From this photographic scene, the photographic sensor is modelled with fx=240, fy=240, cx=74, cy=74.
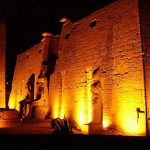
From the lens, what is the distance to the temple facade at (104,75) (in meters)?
9.77

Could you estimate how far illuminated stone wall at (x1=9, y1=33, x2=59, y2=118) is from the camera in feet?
56.3

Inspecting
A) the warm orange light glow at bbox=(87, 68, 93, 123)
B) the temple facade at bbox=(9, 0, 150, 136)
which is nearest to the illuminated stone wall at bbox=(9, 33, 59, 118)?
the temple facade at bbox=(9, 0, 150, 136)

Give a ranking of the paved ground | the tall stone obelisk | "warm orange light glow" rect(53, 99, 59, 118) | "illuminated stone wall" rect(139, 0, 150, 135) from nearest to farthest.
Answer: the paved ground, "illuminated stone wall" rect(139, 0, 150, 135), the tall stone obelisk, "warm orange light glow" rect(53, 99, 59, 118)

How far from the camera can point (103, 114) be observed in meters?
11.3

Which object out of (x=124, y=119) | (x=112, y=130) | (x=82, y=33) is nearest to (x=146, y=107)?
(x=124, y=119)

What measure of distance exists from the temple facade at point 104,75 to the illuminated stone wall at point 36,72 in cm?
10

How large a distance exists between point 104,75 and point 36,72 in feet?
31.6

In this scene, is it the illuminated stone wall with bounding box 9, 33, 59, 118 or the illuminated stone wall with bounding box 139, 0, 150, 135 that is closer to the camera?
the illuminated stone wall with bounding box 139, 0, 150, 135

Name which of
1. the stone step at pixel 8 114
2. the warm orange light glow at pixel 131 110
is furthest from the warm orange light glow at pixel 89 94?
the stone step at pixel 8 114

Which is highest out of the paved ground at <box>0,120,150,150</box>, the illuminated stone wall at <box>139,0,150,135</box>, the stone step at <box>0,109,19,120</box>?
the illuminated stone wall at <box>139,0,150,135</box>

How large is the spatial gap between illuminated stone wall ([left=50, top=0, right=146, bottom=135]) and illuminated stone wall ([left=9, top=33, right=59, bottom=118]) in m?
1.77

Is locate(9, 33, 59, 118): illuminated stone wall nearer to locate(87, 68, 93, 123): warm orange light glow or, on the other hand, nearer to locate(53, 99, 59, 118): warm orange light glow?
locate(53, 99, 59, 118): warm orange light glow

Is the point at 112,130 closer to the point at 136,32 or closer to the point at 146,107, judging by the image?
the point at 146,107

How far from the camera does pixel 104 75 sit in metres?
11.5
